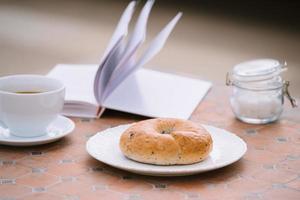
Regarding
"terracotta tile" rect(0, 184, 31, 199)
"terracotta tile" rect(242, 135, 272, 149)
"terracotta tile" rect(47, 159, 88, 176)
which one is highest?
"terracotta tile" rect(242, 135, 272, 149)

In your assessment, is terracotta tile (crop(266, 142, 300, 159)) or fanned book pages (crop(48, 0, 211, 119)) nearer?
terracotta tile (crop(266, 142, 300, 159))

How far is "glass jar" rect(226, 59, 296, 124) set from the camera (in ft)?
A: 4.87

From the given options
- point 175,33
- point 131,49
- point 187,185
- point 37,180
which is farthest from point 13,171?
point 175,33

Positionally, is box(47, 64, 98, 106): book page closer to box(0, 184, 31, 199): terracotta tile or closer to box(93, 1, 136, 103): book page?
box(93, 1, 136, 103): book page

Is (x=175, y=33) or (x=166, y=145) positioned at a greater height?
(x=166, y=145)

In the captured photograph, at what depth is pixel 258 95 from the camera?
1495 mm

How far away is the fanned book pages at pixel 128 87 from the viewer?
1494 millimetres

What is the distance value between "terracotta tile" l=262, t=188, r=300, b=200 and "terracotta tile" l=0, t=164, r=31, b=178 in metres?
0.36

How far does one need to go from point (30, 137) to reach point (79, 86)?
0.30m

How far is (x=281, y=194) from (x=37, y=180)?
36cm

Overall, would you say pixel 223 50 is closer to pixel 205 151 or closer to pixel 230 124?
pixel 230 124

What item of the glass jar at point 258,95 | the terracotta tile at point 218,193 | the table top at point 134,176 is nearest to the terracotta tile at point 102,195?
the table top at point 134,176

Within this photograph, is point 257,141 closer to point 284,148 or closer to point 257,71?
point 284,148

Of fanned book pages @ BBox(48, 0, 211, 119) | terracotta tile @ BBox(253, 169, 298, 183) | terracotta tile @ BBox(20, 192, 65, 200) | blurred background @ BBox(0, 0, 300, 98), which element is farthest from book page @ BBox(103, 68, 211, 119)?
blurred background @ BBox(0, 0, 300, 98)
